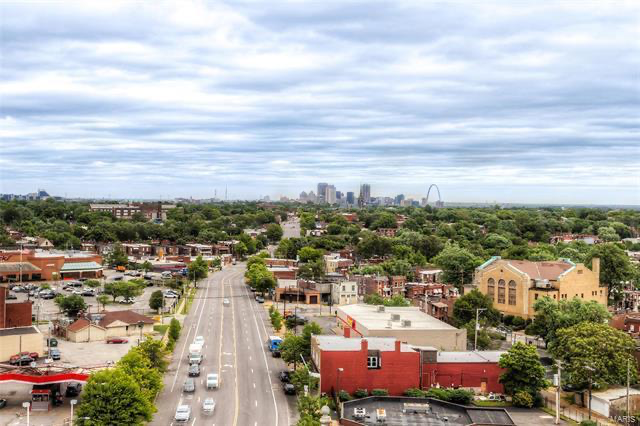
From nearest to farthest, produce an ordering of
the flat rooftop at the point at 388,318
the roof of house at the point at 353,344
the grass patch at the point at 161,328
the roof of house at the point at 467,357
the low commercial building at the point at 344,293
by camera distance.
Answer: the roof of house at the point at 353,344
the roof of house at the point at 467,357
the flat rooftop at the point at 388,318
the grass patch at the point at 161,328
the low commercial building at the point at 344,293

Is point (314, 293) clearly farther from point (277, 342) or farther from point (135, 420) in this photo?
point (135, 420)

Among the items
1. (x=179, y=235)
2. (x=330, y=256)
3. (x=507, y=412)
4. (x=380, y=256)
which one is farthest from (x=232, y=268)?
(x=507, y=412)

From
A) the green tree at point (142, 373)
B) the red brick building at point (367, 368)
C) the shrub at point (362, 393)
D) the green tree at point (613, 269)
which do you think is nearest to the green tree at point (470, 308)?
the red brick building at point (367, 368)

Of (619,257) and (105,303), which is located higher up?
(619,257)

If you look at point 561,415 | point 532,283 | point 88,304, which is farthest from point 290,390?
point 88,304

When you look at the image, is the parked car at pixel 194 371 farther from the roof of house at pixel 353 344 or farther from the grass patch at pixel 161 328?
the grass patch at pixel 161 328

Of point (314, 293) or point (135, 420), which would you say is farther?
point (314, 293)

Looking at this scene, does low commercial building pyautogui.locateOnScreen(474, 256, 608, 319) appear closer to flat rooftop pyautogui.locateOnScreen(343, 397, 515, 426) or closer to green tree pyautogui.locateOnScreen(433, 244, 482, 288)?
green tree pyautogui.locateOnScreen(433, 244, 482, 288)
